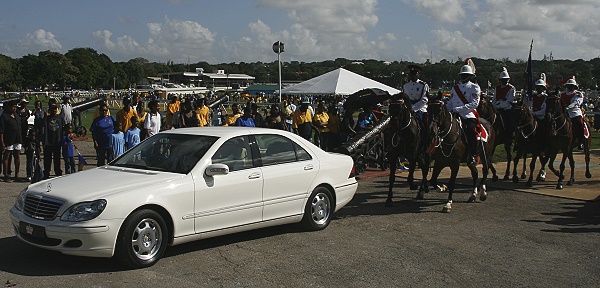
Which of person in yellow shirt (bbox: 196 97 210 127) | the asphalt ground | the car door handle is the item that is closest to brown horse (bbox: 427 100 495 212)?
the asphalt ground

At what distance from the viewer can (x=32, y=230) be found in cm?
678

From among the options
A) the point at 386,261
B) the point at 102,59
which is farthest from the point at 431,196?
the point at 102,59

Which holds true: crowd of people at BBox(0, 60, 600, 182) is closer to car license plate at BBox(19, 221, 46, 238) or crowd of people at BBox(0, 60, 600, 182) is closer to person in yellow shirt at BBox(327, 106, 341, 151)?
person in yellow shirt at BBox(327, 106, 341, 151)

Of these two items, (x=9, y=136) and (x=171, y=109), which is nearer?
(x=9, y=136)

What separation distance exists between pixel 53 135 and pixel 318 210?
681 centimetres

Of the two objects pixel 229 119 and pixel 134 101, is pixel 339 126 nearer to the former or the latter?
pixel 229 119

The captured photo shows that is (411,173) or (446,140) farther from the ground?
(446,140)

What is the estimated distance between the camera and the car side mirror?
24.5ft

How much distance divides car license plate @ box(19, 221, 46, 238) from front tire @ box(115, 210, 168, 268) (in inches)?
32.7

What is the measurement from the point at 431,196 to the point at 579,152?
996 centimetres

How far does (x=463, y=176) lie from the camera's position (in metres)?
15.1

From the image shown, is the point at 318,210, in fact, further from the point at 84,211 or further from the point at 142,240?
the point at 84,211

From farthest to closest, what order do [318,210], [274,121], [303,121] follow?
[303,121]
[274,121]
[318,210]

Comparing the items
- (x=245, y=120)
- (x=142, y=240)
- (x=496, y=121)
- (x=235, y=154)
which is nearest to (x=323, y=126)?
(x=245, y=120)
